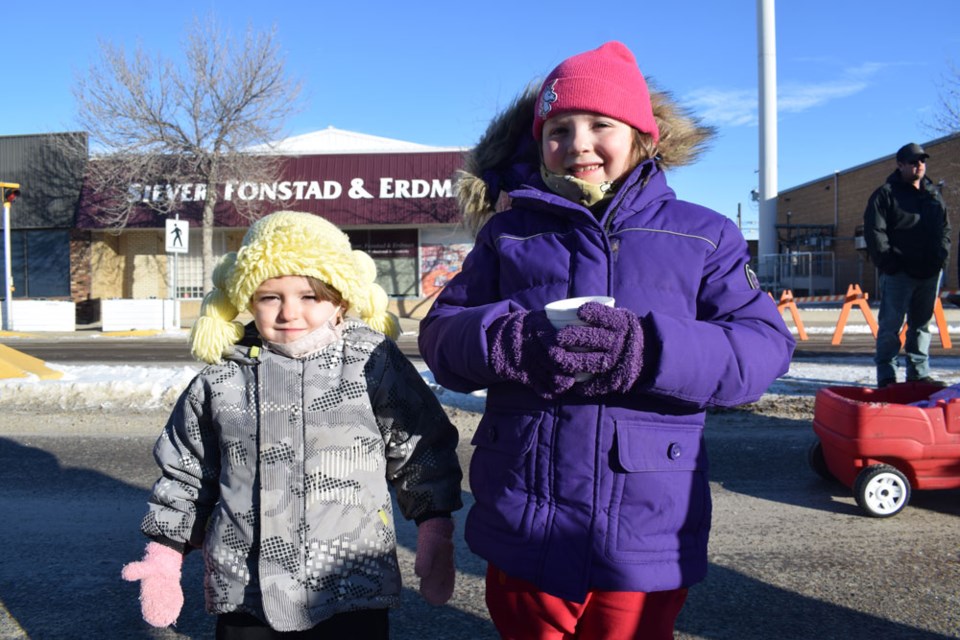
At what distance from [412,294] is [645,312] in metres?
22.6

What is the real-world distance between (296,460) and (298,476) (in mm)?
40

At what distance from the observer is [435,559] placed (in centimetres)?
199

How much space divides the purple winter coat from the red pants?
1.9 inches

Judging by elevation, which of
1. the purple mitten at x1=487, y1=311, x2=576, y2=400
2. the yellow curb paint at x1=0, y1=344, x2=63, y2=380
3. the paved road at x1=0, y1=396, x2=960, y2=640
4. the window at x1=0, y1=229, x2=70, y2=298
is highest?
the window at x1=0, y1=229, x2=70, y2=298

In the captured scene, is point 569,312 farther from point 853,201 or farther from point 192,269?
point 853,201

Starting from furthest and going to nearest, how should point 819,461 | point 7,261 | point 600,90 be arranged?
point 7,261 < point 819,461 < point 600,90

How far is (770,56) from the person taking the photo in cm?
2959

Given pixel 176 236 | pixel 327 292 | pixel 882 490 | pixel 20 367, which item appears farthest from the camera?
pixel 176 236

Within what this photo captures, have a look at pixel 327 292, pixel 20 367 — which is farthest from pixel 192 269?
pixel 327 292

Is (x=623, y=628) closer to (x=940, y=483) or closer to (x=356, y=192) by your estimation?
(x=940, y=483)

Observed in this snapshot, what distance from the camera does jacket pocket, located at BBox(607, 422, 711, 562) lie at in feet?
5.32

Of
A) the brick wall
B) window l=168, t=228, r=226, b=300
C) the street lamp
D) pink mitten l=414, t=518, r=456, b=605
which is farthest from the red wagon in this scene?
window l=168, t=228, r=226, b=300

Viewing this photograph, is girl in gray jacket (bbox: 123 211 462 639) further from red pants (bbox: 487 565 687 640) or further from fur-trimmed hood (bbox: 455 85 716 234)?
fur-trimmed hood (bbox: 455 85 716 234)

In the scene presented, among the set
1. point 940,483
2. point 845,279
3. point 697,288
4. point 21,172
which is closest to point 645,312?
point 697,288
